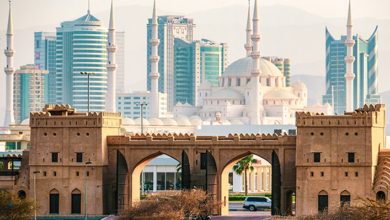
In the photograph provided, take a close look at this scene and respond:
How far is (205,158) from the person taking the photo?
169 ft

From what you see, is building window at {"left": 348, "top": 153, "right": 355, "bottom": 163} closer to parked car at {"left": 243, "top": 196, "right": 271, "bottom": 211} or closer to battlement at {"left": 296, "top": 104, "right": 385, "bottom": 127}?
battlement at {"left": 296, "top": 104, "right": 385, "bottom": 127}

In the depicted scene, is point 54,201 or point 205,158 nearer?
point 54,201

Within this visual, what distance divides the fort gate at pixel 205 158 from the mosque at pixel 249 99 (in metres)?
82.9

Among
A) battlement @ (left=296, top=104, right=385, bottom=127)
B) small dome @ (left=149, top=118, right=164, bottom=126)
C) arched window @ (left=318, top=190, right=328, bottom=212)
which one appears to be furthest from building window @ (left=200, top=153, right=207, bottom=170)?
small dome @ (left=149, top=118, right=164, bottom=126)

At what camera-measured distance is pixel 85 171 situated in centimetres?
5069

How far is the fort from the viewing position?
48312mm

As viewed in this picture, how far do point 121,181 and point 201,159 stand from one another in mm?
4921

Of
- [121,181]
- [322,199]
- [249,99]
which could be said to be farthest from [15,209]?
[249,99]

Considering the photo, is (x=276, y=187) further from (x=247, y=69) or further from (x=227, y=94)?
(x=247, y=69)

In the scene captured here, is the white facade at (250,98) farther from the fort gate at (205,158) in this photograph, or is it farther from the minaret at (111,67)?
the fort gate at (205,158)

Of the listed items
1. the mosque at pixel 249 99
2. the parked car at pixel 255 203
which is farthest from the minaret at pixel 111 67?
the parked car at pixel 255 203

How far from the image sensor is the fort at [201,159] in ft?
159

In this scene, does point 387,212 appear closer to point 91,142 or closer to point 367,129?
point 367,129

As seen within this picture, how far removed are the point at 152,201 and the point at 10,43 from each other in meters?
99.7
